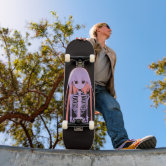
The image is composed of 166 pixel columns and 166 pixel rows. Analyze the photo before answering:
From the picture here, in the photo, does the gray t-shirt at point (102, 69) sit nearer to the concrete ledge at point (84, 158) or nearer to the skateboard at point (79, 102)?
the skateboard at point (79, 102)

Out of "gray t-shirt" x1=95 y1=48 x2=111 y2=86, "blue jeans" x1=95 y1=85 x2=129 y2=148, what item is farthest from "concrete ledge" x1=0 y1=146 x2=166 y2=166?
"gray t-shirt" x1=95 y1=48 x2=111 y2=86

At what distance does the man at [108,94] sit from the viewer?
2.54 m

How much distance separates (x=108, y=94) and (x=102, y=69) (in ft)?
1.32

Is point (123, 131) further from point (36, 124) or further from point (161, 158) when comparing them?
point (36, 124)

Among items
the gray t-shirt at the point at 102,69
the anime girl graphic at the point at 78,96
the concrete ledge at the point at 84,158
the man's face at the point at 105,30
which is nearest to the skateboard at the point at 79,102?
the anime girl graphic at the point at 78,96

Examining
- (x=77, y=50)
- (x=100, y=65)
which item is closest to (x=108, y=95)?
(x=100, y=65)

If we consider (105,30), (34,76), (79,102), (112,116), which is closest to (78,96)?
(79,102)

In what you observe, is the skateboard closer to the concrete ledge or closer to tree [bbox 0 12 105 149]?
the concrete ledge

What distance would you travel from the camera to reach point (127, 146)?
2.52 metres

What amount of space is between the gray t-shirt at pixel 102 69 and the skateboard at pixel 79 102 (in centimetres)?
22

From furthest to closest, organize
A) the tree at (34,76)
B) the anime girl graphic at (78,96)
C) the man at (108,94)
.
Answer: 1. the tree at (34,76)
2. the anime girl graphic at (78,96)
3. the man at (108,94)

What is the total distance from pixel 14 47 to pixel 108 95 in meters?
7.21

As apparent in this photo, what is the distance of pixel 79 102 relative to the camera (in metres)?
2.72

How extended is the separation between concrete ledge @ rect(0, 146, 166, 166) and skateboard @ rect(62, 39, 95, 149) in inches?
22.1
